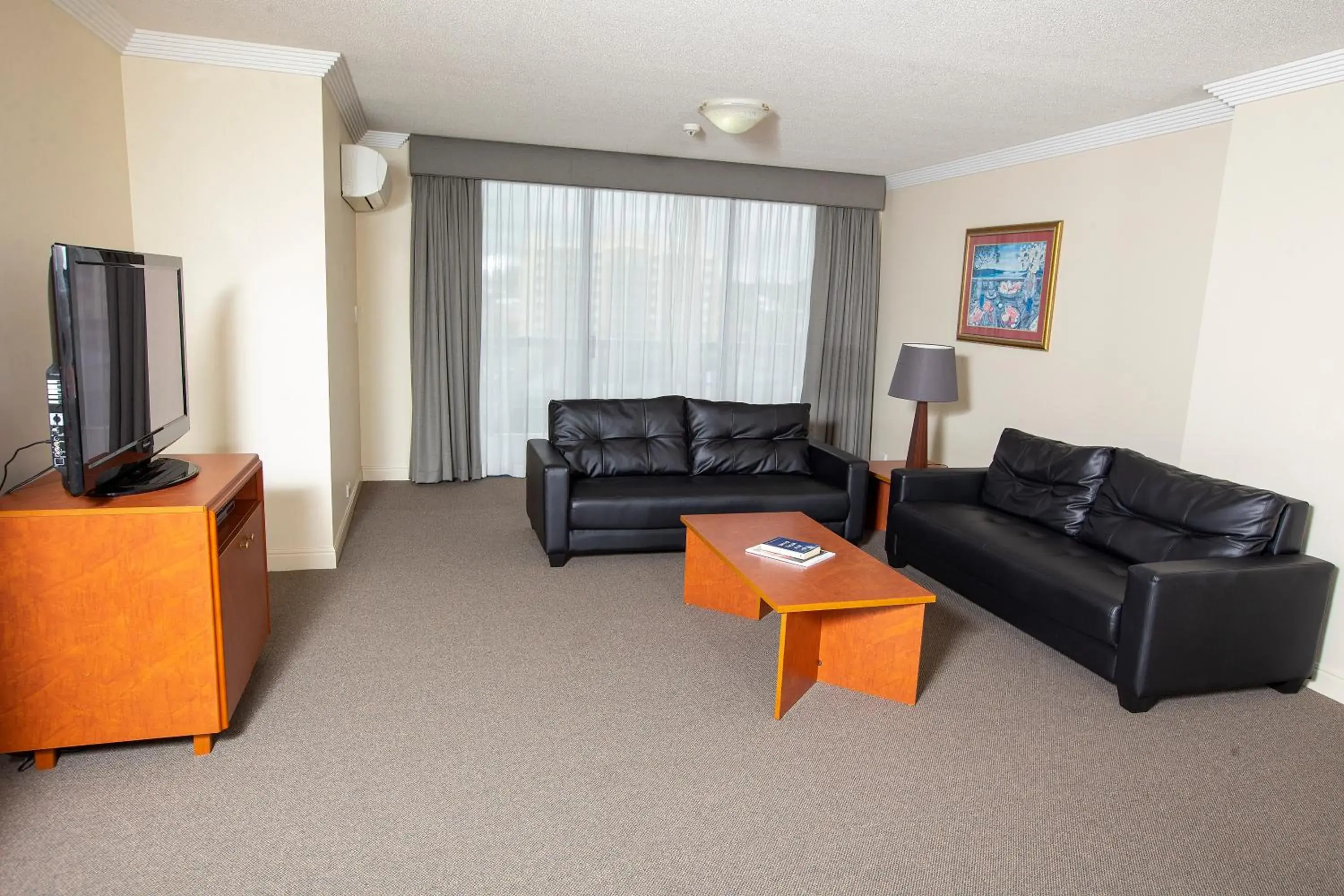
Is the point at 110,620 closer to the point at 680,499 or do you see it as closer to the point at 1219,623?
the point at 680,499

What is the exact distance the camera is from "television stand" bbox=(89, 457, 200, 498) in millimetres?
2455

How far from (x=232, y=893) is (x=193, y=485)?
1217 millimetres

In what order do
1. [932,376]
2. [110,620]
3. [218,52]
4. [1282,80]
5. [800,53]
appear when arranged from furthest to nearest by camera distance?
1. [932,376]
2. [218,52]
3. [800,53]
4. [1282,80]
5. [110,620]

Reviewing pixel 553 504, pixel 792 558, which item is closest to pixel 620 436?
pixel 553 504

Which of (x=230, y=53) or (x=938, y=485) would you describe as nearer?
(x=230, y=53)

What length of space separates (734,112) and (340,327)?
2373 millimetres

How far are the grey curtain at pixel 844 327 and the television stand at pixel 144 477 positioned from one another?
4755mm

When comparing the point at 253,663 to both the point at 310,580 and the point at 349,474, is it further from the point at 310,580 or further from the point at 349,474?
the point at 349,474

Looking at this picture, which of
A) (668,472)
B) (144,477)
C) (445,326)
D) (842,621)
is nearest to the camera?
(144,477)

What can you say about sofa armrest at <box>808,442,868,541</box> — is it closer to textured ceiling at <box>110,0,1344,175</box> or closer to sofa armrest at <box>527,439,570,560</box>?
sofa armrest at <box>527,439,570,560</box>

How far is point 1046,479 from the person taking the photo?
418 centimetres

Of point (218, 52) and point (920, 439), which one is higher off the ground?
point (218, 52)

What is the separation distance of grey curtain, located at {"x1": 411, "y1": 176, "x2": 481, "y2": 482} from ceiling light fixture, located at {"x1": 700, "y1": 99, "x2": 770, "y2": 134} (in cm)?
212

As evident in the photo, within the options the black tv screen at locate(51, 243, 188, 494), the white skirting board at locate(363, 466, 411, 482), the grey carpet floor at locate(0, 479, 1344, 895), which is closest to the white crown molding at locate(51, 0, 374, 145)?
the black tv screen at locate(51, 243, 188, 494)
